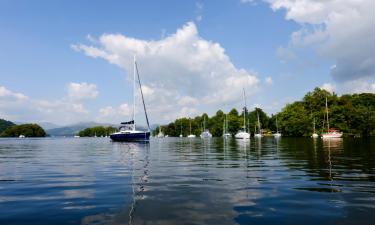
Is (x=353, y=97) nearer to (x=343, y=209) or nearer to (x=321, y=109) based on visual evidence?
(x=321, y=109)

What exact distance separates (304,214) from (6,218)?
8230mm

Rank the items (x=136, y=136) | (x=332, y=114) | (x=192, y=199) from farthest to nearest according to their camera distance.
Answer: (x=332, y=114), (x=136, y=136), (x=192, y=199)

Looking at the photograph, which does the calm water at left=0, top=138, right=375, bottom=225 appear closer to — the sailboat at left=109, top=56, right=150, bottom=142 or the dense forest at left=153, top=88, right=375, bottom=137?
the sailboat at left=109, top=56, right=150, bottom=142

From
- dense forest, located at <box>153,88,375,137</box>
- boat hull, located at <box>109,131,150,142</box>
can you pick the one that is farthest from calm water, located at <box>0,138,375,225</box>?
dense forest, located at <box>153,88,375,137</box>

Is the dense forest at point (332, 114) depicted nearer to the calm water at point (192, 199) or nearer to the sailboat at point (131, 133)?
the sailboat at point (131, 133)

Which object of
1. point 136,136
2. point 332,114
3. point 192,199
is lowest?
point 192,199

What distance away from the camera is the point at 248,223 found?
874 cm

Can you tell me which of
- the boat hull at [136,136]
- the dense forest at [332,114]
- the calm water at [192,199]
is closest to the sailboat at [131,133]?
the boat hull at [136,136]

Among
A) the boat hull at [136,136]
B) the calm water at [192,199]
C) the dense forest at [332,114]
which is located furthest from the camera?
the dense forest at [332,114]

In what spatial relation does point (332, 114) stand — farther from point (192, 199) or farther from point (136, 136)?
point (192, 199)

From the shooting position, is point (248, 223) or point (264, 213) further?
point (264, 213)

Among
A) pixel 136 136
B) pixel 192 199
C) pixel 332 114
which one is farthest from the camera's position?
pixel 332 114

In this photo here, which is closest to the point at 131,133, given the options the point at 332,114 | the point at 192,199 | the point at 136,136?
the point at 136,136

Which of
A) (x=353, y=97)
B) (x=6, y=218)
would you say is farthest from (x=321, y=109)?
(x=6, y=218)
